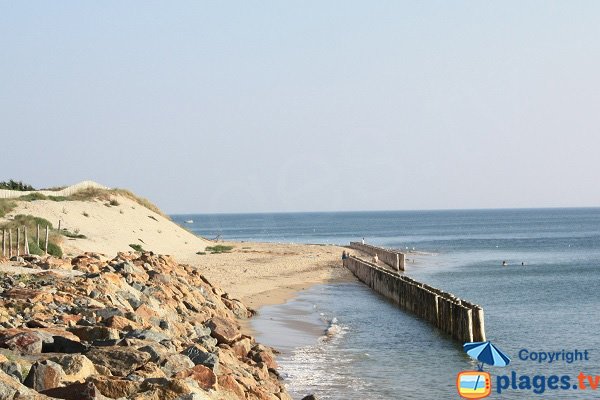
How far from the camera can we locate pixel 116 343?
12.7 metres

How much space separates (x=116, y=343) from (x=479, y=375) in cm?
1177

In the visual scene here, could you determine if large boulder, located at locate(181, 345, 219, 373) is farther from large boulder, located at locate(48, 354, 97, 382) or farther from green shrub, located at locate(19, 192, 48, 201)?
green shrub, located at locate(19, 192, 48, 201)

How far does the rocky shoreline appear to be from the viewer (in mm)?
9867

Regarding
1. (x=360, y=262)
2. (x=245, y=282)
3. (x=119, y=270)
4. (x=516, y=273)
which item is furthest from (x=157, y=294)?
(x=516, y=273)

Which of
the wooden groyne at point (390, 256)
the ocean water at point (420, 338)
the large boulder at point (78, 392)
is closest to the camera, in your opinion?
the large boulder at point (78, 392)

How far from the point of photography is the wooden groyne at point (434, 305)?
26.8 meters

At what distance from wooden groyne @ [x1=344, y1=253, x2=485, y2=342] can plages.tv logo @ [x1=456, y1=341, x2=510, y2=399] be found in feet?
5.59

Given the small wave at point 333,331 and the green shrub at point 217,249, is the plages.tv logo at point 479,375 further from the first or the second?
the green shrub at point 217,249

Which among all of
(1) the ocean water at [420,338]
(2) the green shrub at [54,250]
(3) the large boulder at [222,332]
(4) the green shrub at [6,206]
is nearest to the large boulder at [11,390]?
(1) the ocean water at [420,338]

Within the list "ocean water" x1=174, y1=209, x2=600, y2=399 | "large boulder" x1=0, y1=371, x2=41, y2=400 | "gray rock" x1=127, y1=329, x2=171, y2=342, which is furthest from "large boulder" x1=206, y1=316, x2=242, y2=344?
"large boulder" x1=0, y1=371, x2=41, y2=400

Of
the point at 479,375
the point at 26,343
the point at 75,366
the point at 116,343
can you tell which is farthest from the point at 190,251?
the point at 75,366

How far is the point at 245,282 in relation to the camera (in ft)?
148

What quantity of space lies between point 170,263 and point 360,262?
21533 millimetres

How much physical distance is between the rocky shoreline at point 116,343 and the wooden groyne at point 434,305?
8.15 metres
